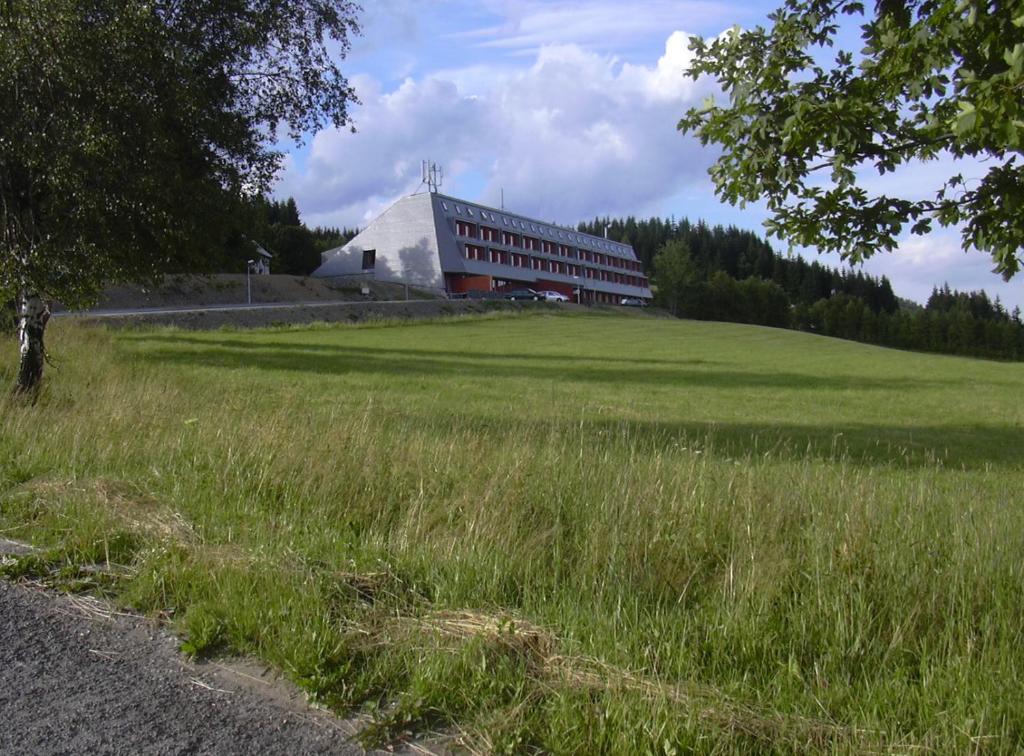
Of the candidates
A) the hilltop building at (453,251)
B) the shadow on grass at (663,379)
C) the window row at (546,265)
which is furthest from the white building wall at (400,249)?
the shadow on grass at (663,379)

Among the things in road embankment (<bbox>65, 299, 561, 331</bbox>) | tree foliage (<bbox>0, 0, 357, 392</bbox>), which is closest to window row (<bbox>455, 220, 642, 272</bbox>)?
road embankment (<bbox>65, 299, 561, 331</bbox>)

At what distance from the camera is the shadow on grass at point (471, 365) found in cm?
2795

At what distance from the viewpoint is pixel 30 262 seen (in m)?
12.1

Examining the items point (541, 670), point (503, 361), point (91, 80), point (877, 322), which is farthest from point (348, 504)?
point (877, 322)

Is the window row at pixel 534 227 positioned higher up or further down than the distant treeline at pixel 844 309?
higher up

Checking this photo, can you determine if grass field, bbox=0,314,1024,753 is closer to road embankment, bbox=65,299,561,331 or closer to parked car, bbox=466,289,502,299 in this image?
road embankment, bbox=65,299,561,331

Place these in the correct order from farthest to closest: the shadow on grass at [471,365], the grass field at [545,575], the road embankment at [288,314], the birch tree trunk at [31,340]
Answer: the road embankment at [288,314]
the shadow on grass at [471,365]
the birch tree trunk at [31,340]
the grass field at [545,575]

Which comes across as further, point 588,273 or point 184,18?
point 588,273

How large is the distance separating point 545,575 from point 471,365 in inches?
1091

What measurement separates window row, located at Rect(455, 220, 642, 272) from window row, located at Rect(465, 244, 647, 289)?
4.15 ft

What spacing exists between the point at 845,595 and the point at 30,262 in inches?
489

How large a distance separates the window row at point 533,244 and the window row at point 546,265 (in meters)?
1.27

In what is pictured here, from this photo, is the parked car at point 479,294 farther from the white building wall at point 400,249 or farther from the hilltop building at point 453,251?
the white building wall at point 400,249

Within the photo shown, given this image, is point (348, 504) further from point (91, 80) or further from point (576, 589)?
point (91, 80)
